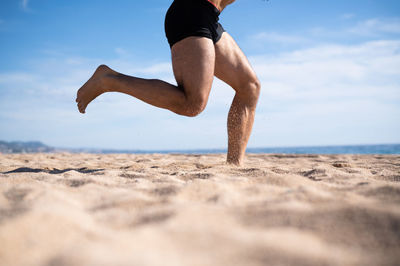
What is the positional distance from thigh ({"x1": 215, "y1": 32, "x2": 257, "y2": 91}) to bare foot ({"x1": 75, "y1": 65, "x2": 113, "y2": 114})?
813mm

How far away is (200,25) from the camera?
1851 mm

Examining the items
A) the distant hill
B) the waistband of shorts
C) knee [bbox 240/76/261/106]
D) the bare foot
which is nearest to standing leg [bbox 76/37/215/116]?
the bare foot

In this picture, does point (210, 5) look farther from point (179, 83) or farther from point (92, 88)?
point (92, 88)

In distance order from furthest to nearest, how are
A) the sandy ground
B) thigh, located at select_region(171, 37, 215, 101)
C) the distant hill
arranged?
the distant hill, thigh, located at select_region(171, 37, 215, 101), the sandy ground

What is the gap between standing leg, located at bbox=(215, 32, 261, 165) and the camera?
2174mm

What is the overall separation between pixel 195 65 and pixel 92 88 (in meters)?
0.71

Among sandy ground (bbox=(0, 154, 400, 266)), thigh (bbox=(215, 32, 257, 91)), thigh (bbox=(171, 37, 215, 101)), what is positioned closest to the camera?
sandy ground (bbox=(0, 154, 400, 266))

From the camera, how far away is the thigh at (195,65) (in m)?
1.82

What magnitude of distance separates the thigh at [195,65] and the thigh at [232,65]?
25cm

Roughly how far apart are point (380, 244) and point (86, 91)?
181 centimetres

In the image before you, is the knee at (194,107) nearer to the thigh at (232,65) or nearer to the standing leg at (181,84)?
the standing leg at (181,84)

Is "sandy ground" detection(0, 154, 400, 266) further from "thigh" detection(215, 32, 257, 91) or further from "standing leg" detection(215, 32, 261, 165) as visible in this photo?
"thigh" detection(215, 32, 257, 91)

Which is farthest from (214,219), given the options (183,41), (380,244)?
(183,41)

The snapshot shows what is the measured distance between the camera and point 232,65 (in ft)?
7.09
